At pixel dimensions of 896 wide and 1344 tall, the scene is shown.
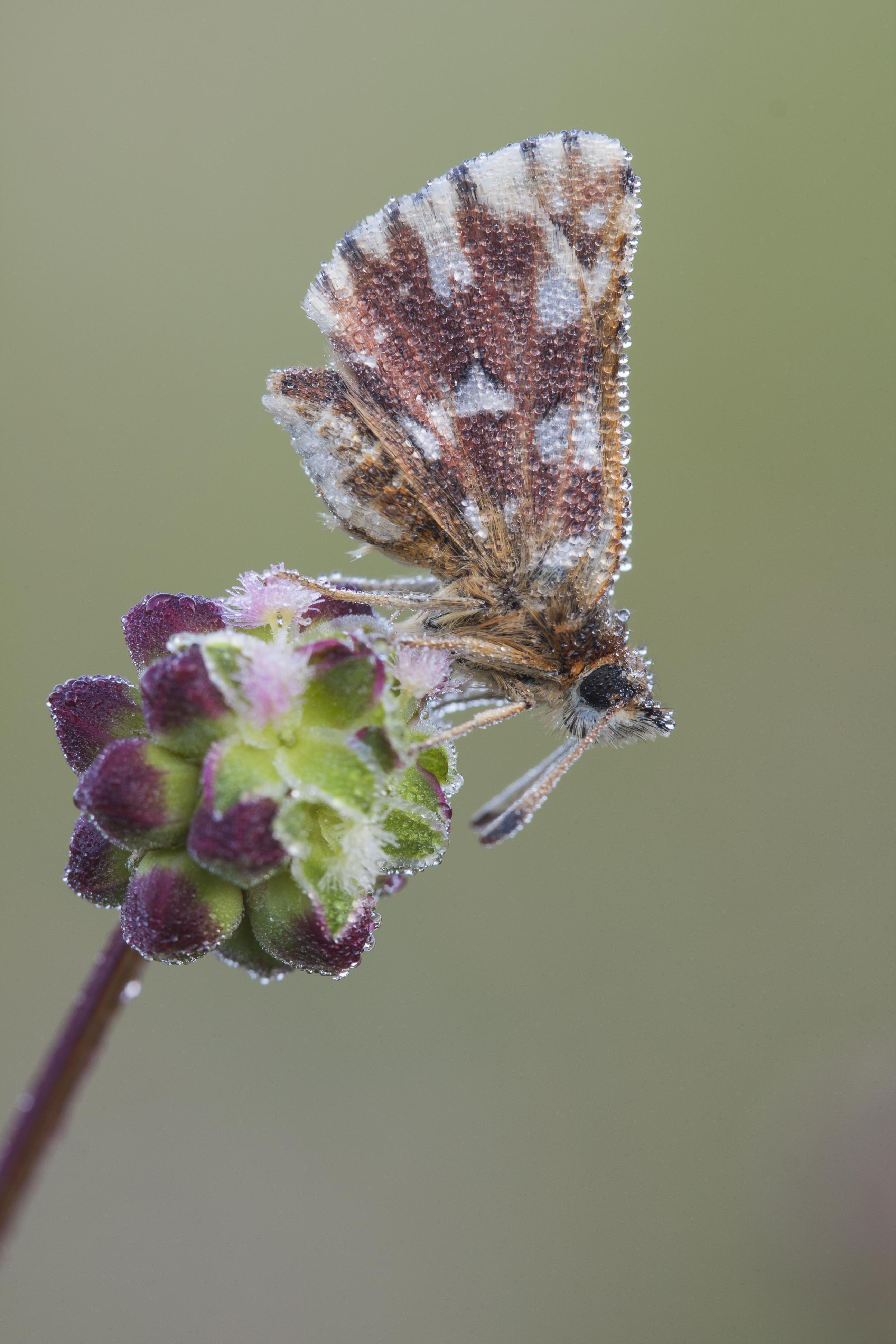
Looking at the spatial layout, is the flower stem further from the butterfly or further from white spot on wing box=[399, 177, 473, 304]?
white spot on wing box=[399, 177, 473, 304]

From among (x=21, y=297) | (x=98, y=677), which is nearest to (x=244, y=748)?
(x=98, y=677)

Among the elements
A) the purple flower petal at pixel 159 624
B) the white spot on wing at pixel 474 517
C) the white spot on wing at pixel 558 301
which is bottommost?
the purple flower petal at pixel 159 624

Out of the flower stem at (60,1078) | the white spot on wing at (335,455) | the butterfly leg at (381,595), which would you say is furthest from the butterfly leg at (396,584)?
the flower stem at (60,1078)

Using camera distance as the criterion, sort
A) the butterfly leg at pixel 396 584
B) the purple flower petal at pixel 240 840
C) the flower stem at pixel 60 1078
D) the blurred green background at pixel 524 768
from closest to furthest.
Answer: the purple flower petal at pixel 240 840 → the flower stem at pixel 60 1078 → the butterfly leg at pixel 396 584 → the blurred green background at pixel 524 768

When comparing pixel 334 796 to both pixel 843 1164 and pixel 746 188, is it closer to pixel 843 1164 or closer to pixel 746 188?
pixel 843 1164

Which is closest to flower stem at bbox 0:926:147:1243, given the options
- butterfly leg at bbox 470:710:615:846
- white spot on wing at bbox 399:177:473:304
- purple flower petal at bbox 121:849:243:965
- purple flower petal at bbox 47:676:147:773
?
purple flower petal at bbox 121:849:243:965

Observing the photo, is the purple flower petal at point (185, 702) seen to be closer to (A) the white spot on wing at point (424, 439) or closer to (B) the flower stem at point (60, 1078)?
(B) the flower stem at point (60, 1078)
